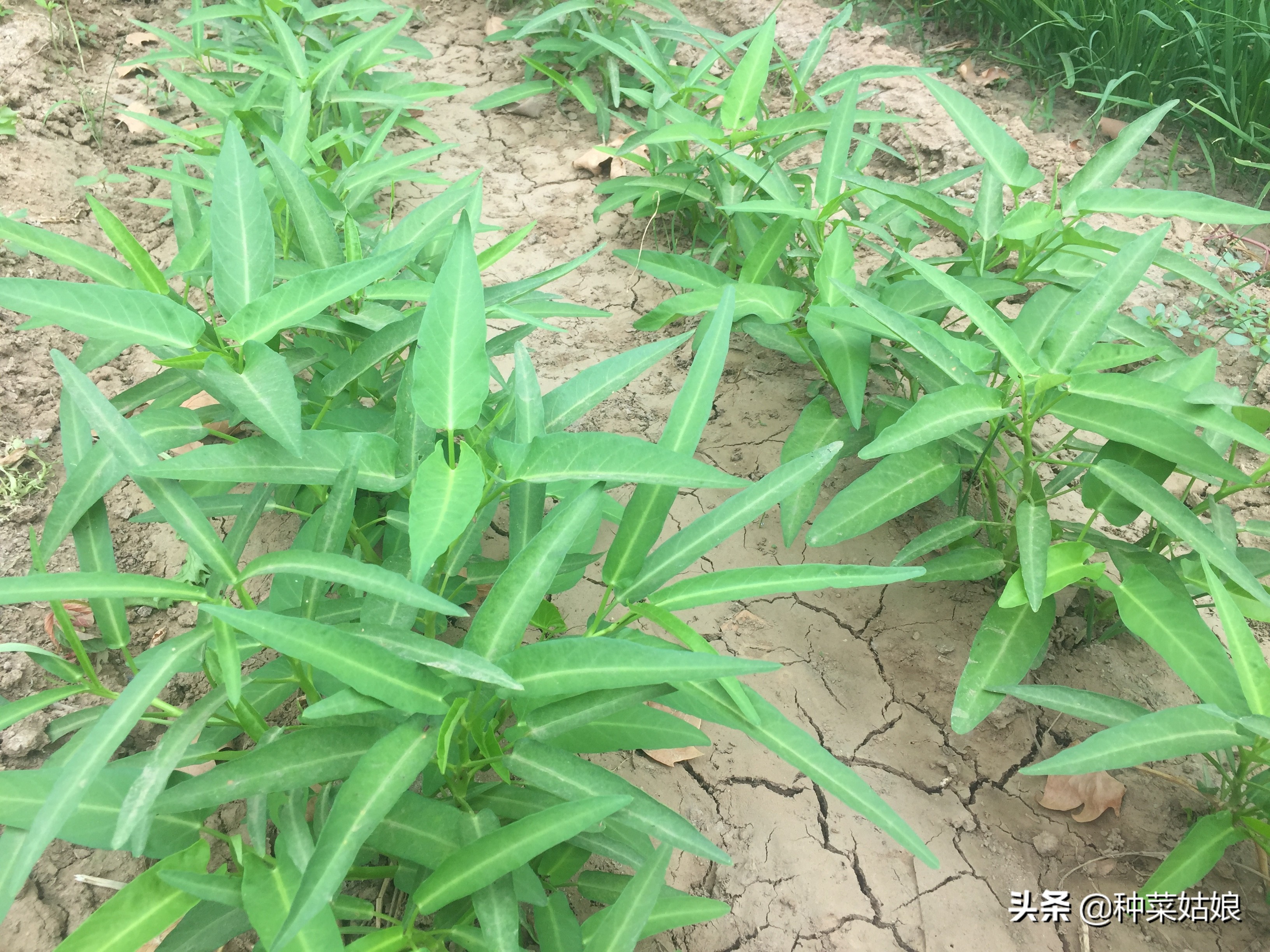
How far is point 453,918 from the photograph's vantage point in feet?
4.01

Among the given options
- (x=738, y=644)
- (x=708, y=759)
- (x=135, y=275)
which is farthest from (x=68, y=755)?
(x=738, y=644)

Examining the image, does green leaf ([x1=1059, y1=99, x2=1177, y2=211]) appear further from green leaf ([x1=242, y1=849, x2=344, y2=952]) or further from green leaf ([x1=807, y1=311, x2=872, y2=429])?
green leaf ([x1=242, y1=849, x2=344, y2=952])

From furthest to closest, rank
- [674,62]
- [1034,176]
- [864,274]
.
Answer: [674,62] → [864,274] → [1034,176]

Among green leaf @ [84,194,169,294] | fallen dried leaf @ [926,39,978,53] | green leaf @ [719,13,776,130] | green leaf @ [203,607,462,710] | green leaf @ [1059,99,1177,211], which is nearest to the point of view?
green leaf @ [203,607,462,710]

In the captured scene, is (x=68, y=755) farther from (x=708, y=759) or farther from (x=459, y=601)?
(x=708, y=759)

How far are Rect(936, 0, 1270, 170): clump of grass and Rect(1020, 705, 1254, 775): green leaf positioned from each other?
6.72ft

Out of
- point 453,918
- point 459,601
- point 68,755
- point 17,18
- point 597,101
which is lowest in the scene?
point 453,918

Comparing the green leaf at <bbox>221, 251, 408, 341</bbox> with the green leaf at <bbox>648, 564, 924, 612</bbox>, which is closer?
the green leaf at <bbox>648, 564, 924, 612</bbox>

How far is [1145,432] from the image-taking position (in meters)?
1.45

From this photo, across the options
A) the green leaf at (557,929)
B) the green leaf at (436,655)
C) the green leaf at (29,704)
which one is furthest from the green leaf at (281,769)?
the green leaf at (557,929)

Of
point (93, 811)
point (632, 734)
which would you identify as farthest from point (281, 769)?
point (632, 734)

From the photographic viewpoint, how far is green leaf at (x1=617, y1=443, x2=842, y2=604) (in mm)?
1189

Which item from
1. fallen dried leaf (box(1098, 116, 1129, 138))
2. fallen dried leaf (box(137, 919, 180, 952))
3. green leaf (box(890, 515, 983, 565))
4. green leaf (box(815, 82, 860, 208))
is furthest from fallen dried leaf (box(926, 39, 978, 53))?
fallen dried leaf (box(137, 919, 180, 952))

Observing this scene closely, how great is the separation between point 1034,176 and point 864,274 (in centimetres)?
91
